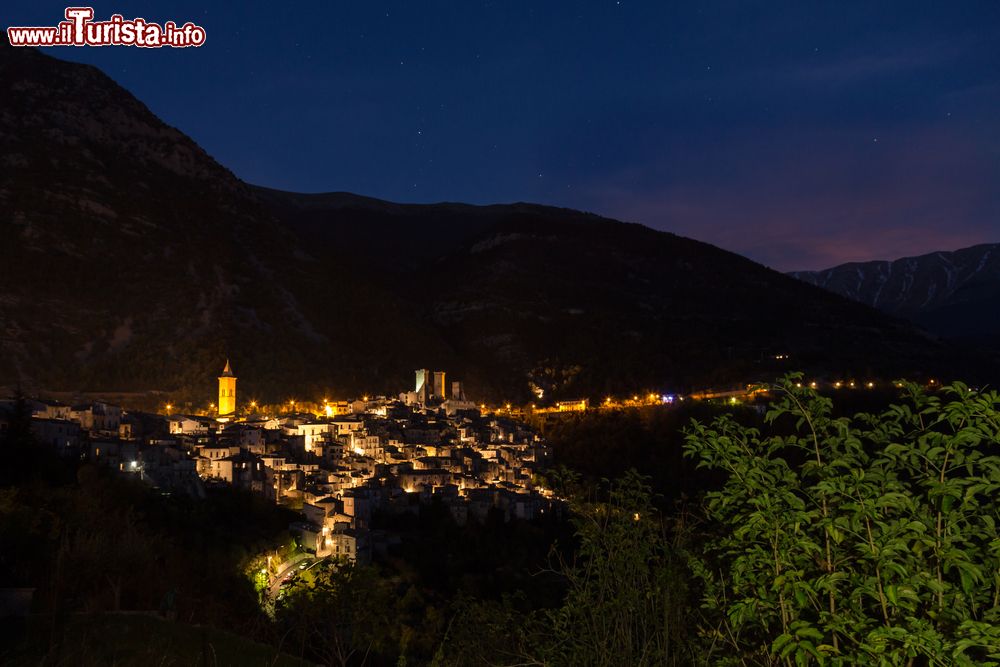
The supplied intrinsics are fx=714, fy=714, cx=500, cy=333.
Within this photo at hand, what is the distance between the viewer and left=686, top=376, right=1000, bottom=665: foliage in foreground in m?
2.75

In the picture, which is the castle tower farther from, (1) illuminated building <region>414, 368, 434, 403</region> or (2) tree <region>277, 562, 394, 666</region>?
(2) tree <region>277, 562, 394, 666</region>

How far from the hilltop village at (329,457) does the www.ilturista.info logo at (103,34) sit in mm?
16578

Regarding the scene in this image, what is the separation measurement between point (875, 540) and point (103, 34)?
37.6 meters

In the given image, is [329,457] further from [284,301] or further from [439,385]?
[284,301]

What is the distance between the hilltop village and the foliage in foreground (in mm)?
24424

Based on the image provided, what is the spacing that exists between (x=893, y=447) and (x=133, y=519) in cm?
1986

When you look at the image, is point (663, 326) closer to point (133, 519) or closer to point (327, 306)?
point (327, 306)

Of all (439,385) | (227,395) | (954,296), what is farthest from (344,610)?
(954,296)

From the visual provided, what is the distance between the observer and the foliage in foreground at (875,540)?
9.01ft

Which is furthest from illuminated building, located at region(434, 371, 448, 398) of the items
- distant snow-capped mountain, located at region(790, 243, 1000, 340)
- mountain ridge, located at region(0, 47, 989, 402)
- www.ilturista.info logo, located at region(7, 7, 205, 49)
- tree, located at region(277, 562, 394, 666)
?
distant snow-capped mountain, located at region(790, 243, 1000, 340)

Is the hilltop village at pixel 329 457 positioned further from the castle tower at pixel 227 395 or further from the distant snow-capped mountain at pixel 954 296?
the distant snow-capped mountain at pixel 954 296

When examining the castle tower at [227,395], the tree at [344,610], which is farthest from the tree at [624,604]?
the castle tower at [227,395]

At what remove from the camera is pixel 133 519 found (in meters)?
18.8

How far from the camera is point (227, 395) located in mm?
49750
